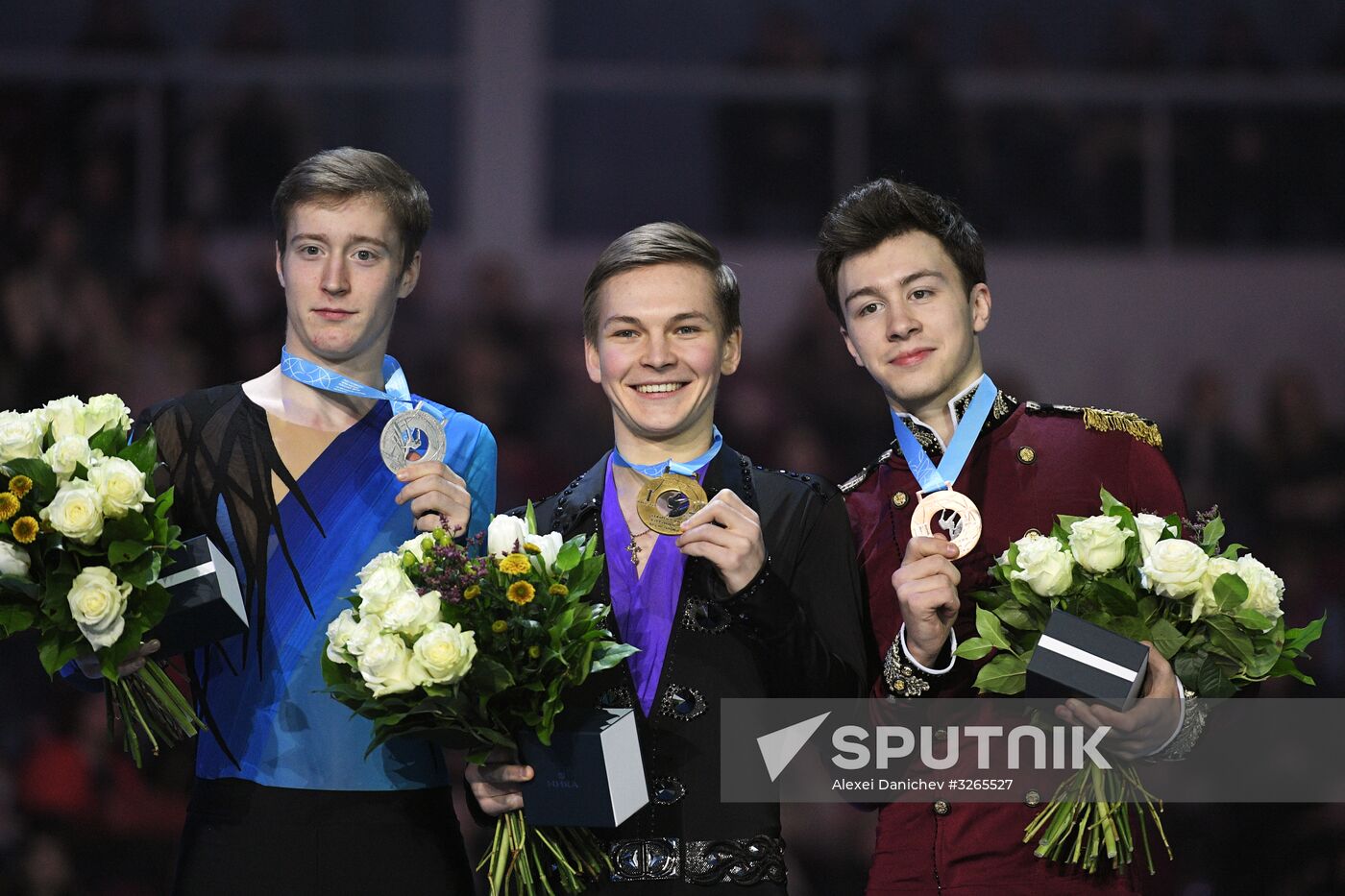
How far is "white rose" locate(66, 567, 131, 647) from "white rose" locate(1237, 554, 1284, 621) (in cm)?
182

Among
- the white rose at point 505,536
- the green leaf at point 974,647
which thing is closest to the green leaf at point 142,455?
the white rose at point 505,536

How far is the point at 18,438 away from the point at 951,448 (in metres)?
1.65

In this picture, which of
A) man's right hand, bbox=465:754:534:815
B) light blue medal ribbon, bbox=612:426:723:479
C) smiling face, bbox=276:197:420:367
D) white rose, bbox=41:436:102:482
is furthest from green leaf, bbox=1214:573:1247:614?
→ white rose, bbox=41:436:102:482

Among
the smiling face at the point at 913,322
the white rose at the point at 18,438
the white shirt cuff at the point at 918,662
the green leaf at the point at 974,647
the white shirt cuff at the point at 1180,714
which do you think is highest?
the smiling face at the point at 913,322

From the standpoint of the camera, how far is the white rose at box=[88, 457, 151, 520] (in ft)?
8.16

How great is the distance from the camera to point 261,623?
9.03 feet

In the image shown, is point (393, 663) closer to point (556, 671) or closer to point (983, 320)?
point (556, 671)

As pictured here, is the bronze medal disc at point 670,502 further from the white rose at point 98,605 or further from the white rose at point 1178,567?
the white rose at point 98,605

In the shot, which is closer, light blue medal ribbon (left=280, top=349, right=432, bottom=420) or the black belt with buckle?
the black belt with buckle

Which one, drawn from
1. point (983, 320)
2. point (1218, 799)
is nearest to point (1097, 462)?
point (983, 320)

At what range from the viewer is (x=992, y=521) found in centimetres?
287

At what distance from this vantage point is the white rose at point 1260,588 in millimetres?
2512

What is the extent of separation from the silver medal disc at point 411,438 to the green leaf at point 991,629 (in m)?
1.00

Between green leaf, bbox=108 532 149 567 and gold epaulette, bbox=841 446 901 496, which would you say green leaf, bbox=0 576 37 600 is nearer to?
green leaf, bbox=108 532 149 567
